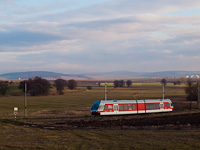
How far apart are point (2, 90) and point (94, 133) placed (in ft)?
320

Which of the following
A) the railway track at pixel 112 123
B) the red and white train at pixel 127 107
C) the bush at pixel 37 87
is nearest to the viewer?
the railway track at pixel 112 123

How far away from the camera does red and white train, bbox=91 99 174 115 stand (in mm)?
47469

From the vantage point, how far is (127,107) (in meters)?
49.8

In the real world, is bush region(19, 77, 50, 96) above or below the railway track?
above

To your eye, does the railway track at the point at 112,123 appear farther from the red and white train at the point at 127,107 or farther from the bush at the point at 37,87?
the bush at the point at 37,87

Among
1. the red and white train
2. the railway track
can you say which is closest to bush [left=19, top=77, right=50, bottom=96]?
the red and white train

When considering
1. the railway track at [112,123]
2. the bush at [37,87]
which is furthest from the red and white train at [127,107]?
the bush at [37,87]

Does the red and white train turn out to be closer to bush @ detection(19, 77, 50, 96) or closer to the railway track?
the railway track

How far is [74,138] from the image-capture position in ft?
83.8

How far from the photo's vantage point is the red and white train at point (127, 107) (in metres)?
47.5

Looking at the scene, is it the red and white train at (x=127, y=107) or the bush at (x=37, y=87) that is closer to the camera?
the red and white train at (x=127, y=107)

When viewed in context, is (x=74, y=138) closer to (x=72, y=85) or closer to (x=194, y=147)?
(x=194, y=147)

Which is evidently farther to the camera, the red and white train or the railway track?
the red and white train

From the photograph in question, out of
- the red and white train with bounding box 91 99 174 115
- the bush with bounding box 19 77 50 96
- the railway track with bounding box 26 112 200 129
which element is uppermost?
the bush with bounding box 19 77 50 96
